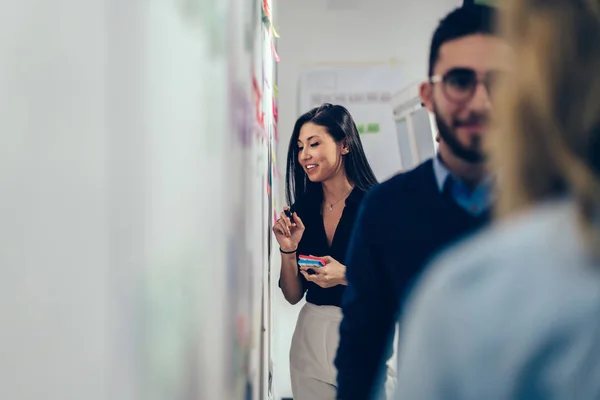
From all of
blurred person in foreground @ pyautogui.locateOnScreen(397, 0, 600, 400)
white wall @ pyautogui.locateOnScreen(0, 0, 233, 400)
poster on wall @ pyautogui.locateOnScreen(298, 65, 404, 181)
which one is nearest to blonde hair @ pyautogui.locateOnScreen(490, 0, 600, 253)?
blurred person in foreground @ pyautogui.locateOnScreen(397, 0, 600, 400)

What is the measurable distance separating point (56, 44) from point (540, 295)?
0.32m

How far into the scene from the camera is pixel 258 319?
1004 millimetres

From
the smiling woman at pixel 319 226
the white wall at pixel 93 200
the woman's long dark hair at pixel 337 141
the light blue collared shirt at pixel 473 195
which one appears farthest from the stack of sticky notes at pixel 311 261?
the white wall at pixel 93 200

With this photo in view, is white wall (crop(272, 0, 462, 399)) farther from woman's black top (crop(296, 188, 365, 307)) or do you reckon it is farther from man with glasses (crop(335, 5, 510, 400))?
man with glasses (crop(335, 5, 510, 400))

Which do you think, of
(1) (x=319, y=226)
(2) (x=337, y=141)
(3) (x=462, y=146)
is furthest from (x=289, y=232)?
(3) (x=462, y=146)

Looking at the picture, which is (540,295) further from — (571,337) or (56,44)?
(56,44)

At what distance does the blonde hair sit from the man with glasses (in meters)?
0.31

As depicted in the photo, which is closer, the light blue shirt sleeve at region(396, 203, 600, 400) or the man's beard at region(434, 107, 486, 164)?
the light blue shirt sleeve at region(396, 203, 600, 400)

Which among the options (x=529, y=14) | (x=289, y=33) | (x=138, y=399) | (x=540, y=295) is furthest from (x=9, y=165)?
(x=289, y=33)

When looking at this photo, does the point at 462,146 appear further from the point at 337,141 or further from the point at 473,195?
the point at 337,141

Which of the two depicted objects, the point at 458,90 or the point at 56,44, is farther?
the point at 458,90

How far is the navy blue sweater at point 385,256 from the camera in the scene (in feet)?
2.61

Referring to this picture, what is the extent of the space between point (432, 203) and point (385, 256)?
0.38 ft

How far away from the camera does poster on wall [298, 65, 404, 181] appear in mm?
1081
